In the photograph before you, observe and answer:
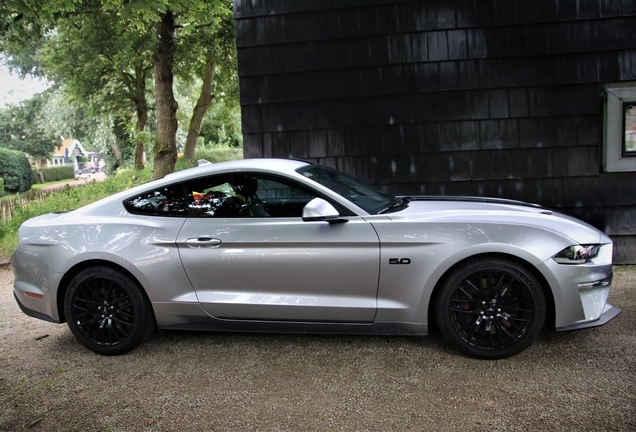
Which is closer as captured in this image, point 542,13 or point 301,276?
point 301,276

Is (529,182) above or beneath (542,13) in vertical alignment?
beneath

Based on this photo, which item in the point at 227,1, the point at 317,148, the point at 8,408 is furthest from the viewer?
the point at 227,1

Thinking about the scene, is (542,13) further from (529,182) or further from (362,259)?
(362,259)

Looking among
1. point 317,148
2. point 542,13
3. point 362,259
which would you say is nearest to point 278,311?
point 362,259

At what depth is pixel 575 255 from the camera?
3.42m

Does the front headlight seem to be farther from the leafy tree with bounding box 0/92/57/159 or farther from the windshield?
the leafy tree with bounding box 0/92/57/159

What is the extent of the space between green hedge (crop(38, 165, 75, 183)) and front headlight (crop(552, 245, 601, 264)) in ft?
150

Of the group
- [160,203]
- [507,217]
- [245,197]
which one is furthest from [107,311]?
[507,217]

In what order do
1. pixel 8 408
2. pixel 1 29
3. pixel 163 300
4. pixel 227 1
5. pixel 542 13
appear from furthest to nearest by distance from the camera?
pixel 227 1 → pixel 1 29 → pixel 542 13 → pixel 163 300 → pixel 8 408

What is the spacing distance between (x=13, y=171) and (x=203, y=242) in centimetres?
3088

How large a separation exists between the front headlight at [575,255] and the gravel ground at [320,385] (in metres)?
0.67

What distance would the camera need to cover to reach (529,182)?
20.1 feet

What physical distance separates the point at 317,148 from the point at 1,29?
43.8 feet

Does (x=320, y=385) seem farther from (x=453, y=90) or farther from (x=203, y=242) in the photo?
(x=453, y=90)
